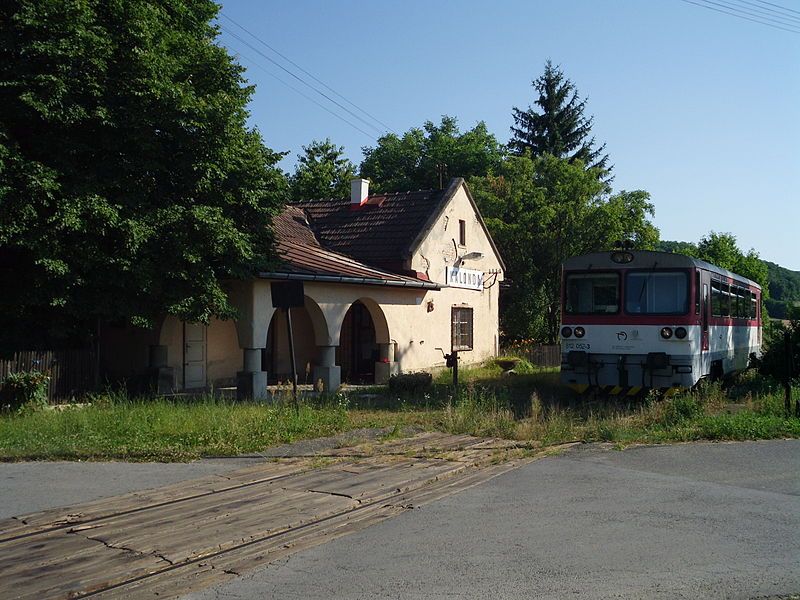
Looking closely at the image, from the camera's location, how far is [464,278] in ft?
90.4

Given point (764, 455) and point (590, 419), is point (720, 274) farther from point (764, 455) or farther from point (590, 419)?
point (764, 455)

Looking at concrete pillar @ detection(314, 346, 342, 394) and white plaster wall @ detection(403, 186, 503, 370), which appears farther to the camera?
white plaster wall @ detection(403, 186, 503, 370)

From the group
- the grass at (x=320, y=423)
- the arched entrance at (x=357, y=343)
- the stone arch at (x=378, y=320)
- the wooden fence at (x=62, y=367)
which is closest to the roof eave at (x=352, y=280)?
the stone arch at (x=378, y=320)

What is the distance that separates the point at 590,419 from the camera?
44.7 ft

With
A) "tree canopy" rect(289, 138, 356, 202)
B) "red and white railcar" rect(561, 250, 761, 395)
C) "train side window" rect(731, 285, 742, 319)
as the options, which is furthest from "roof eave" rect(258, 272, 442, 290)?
"tree canopy" rect(289, 138, 356, 202)

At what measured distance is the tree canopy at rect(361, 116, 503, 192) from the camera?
5016 centimetres

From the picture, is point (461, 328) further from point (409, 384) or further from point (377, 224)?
point (409, 384)

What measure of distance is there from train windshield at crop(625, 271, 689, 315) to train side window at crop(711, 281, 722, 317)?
1.66 meters

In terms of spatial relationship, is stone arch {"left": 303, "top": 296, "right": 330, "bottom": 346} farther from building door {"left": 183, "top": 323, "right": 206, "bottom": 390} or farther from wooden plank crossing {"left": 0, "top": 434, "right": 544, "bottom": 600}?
wooden plank crossing {"left": 0, "top": 434, "right": 544, "bottom": 600}

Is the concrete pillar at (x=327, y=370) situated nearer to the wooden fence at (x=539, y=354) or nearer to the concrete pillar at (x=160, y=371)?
the concrete pillar at (x=160, y=371)

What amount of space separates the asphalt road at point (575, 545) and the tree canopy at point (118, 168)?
847 centimetres

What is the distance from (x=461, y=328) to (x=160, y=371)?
39.4ft

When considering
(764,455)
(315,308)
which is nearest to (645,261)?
(764,455)

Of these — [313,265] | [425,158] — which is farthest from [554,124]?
[313,265]
